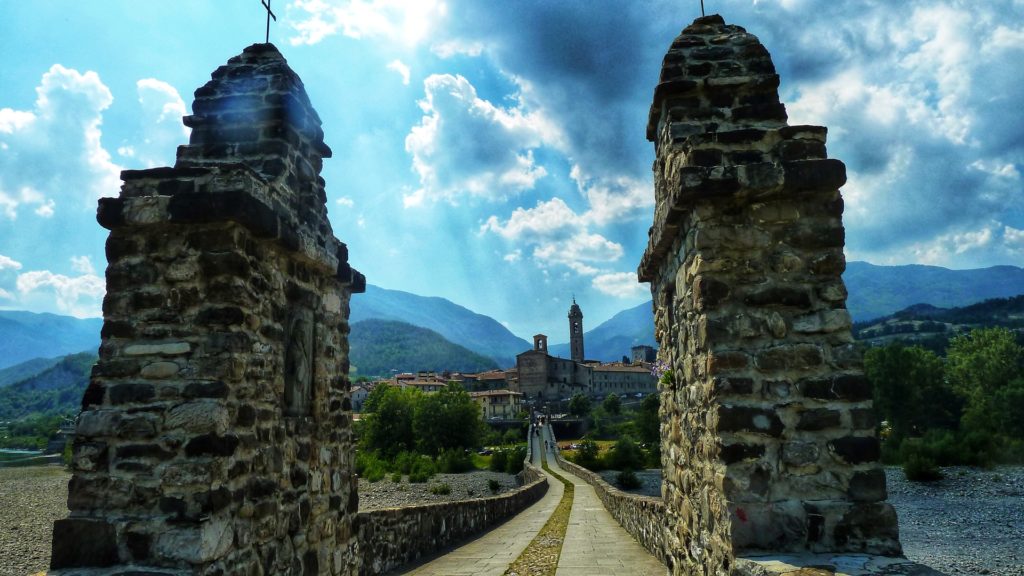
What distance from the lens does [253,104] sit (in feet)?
17.4

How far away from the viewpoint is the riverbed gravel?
1336 centimetres

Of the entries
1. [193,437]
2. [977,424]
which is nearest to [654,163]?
[193,437]

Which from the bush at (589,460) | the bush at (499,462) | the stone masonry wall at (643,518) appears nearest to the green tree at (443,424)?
the bush at (499,462)

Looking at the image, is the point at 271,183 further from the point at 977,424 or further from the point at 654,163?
the point at 977,424

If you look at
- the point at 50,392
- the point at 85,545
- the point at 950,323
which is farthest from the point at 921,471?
the point at 50,392

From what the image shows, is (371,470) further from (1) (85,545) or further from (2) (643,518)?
(1) (85,545)

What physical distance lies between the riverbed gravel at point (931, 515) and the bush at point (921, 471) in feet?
1.27

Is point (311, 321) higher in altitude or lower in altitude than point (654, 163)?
lower

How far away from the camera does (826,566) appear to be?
11.2 feet

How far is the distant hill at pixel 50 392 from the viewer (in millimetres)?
145000

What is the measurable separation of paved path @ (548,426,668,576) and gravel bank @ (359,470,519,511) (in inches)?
425

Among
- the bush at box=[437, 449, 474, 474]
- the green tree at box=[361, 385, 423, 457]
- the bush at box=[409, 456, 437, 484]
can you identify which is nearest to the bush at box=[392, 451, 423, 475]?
the bush at box=[409, 456, 437, 484]

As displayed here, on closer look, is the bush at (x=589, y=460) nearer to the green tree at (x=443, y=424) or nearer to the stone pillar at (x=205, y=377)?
the green tree at (x=443, y=424)

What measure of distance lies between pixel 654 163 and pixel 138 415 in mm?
4865
